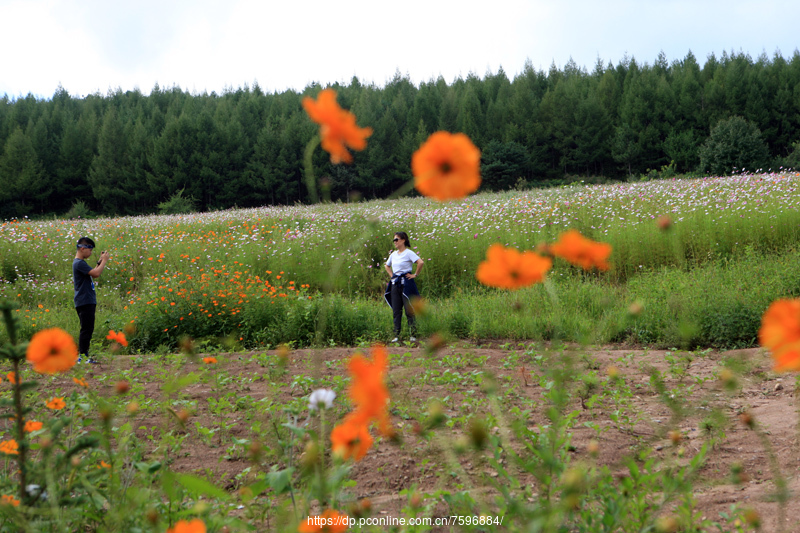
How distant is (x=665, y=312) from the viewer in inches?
222

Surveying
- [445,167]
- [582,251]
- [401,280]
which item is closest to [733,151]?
[401,280]

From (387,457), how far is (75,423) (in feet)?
4.47

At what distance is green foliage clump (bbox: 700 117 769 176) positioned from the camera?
96.1ft

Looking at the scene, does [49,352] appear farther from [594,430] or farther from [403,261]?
[403,261]

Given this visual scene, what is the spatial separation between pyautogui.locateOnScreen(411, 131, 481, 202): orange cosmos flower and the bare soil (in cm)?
55

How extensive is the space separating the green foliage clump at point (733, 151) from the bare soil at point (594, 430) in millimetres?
29525

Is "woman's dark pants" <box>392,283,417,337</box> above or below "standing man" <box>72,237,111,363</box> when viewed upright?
below

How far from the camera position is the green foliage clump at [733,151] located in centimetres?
2928

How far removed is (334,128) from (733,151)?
115ft

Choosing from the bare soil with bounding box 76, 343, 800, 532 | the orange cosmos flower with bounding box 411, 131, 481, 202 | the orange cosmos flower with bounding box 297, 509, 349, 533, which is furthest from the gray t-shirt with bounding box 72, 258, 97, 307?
the orange cosmos flower with bounding box 411, 131, 481, 202

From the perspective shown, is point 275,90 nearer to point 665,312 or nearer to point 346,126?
point 665,312

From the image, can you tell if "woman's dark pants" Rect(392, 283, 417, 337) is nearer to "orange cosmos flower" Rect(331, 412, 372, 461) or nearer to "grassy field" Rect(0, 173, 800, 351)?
"grassy field" Rect(0, 173, 800, 351)

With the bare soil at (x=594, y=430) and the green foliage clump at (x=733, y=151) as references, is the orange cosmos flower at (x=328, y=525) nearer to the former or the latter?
the bare soil at (x=594, y=430)

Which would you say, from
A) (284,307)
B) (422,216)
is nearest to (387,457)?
(284,307)
